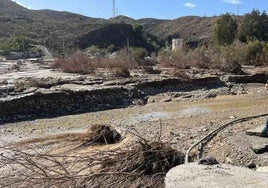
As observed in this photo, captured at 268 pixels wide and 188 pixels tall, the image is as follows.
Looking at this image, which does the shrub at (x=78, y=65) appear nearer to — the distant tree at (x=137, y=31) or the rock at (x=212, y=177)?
the rock at (x=212, y=177)

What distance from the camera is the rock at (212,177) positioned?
6.72 meters

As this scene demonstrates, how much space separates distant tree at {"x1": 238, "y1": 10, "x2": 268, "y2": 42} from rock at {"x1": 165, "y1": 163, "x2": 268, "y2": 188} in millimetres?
40984

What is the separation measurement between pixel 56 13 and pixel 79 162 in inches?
4470

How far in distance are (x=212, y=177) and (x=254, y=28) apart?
43.6 metres

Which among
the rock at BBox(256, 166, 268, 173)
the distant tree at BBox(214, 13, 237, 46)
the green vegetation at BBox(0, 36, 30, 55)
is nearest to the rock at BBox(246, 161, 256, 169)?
the rock at BBox(256, 166, 268, 173)

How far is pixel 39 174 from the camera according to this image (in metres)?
7.45

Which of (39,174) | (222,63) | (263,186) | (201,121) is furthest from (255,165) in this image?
(222,63)

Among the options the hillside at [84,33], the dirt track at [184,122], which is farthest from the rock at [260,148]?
the hillside at [84,33]

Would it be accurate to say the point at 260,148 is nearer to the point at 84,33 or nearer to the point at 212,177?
the point at 212,177

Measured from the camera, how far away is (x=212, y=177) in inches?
275

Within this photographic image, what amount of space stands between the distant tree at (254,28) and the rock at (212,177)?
134 feet

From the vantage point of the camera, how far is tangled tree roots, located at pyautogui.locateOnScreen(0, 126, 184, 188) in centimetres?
722

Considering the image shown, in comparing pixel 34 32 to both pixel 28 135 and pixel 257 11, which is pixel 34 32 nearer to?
pixel 257 11

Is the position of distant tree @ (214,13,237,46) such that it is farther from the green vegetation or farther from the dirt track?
the dirt track
